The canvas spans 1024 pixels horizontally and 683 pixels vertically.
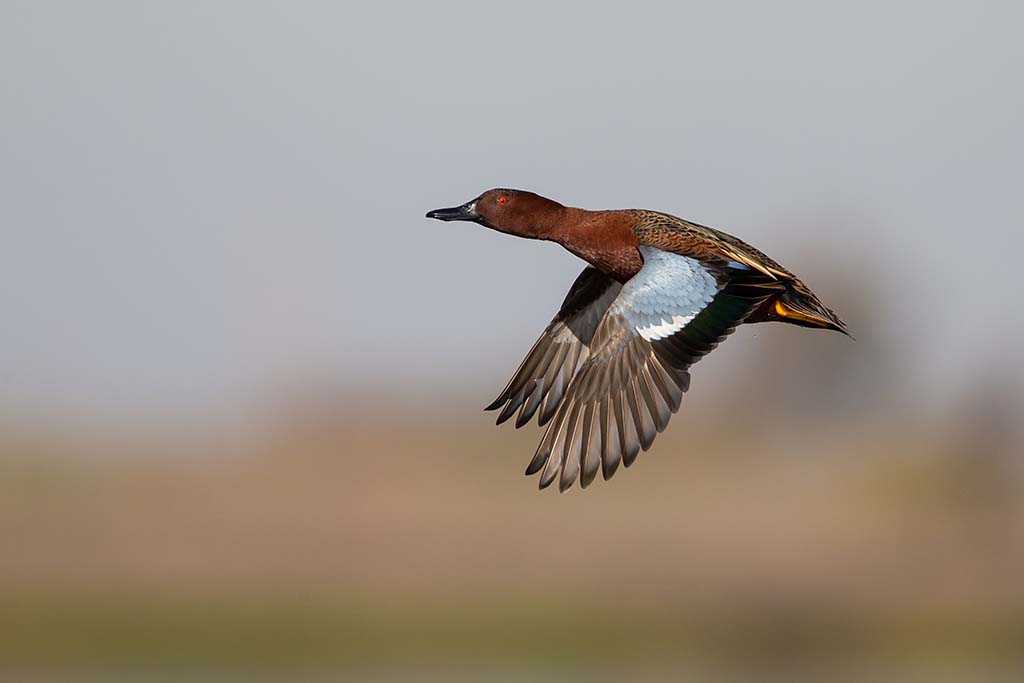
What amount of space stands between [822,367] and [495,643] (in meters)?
23.9

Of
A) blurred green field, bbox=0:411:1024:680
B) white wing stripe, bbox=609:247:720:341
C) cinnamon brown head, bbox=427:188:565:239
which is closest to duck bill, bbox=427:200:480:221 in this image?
cinnamon brown head, bbox=427:188:565:239

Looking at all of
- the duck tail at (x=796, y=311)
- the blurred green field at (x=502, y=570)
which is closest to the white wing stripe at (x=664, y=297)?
the duck tail at (x=796, y=311)

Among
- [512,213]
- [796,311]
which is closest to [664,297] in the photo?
[796,311]

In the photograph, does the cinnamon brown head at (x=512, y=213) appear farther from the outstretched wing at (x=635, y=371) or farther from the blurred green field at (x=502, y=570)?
the blurred green field at (x=502, y=570)

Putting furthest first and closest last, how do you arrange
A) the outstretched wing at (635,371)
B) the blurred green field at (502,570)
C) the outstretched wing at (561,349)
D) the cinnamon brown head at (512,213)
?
the blurred green field at (502,570), the outstretched wing at (561,349), the cinnamon brown head at (512,213), the outstretched wing at (635,371)

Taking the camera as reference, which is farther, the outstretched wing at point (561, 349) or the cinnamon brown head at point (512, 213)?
the outstretched wing at point (561, 349)

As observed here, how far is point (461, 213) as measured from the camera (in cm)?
1059

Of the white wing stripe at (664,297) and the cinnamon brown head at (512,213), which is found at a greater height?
the cinnamon brown head at (512,213)

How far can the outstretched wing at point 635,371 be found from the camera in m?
9.16

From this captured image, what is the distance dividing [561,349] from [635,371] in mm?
1566

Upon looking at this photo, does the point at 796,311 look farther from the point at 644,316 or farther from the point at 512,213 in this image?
the point at 512,213

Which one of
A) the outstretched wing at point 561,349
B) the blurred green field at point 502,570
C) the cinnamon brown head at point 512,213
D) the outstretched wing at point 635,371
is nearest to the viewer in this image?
the outstretched wing at point 635,371

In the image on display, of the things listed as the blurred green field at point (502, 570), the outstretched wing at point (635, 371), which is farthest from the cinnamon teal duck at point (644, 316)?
the blurred green field at point (502, 570)

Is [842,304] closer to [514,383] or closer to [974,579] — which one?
[974,579]
